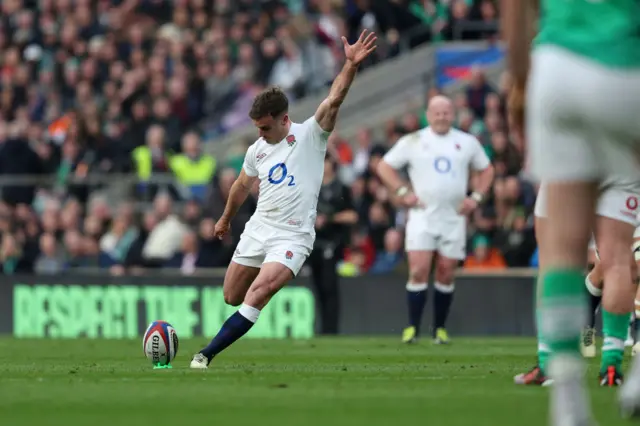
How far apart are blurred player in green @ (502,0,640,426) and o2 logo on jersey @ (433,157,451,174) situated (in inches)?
434

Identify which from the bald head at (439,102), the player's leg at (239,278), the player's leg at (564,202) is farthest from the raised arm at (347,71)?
the player's leg at (564,202)

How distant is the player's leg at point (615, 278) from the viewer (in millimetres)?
8727

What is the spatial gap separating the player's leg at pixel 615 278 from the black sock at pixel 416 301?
25.7 feet

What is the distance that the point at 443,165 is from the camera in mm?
16906

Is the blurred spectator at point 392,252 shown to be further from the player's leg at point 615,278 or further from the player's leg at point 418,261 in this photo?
the player's leg at point 615,278

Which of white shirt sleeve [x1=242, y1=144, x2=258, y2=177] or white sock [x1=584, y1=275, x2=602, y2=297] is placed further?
white sock [x1=584, y1=275, x2=602, y2=297]

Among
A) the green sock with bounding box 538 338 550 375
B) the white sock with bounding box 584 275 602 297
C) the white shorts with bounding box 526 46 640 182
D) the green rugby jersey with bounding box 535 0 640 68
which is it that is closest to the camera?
the white shorts with bounding box 526 46 640 182

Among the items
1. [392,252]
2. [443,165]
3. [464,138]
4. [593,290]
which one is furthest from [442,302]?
[392,252]

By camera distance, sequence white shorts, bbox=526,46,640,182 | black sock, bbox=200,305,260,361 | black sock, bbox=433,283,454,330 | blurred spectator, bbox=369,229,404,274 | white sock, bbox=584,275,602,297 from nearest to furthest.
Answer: white shorts, bbox=526,46,640,182, black sock, bbox=200,305,260,361, white sock, bbox=584,275,602,297, black sock, bbox=433,283,454,330, blurred spectator, bbox=369,229,404,274

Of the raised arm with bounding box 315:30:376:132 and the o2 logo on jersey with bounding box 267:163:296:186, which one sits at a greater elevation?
the raised arm with bounding box 315:30:376:132

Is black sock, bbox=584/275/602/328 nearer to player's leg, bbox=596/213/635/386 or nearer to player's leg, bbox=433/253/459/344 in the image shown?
player's leg, bbox=433/253/459/344

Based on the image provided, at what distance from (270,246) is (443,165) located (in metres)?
5.49

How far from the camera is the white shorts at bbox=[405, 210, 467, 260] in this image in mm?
16828

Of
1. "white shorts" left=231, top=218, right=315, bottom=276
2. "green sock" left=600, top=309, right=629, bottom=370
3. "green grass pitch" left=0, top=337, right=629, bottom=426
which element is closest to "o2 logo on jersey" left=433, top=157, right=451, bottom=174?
"green grass pitch" left=0, top=337, right=629, bottom=426
